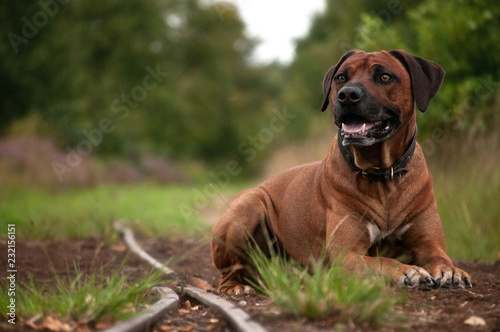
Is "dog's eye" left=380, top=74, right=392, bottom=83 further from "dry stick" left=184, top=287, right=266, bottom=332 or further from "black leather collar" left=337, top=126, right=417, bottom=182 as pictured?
"dry stick" left=184, top=287, right=266, bottom=332

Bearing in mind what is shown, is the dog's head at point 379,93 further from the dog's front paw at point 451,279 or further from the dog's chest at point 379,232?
the dog's front paw at point 451,279

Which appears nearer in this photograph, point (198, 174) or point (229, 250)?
point (229, 250)

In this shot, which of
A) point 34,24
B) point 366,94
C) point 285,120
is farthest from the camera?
point 285,120

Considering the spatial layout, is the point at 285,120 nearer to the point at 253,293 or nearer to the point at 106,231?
the point at 106,231

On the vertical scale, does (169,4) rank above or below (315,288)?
above

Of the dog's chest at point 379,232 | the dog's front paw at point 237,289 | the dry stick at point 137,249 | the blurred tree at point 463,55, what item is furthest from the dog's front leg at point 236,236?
the blurred tree at point 463,55

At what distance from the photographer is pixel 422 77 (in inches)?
166

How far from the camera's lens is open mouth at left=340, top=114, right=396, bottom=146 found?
4.01m

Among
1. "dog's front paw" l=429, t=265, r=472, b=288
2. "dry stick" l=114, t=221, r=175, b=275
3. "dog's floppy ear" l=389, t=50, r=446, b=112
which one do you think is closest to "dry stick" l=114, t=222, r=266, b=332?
"dry stick" l=114, t=221, r=175, b=275

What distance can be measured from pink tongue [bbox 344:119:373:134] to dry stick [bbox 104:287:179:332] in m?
1.67

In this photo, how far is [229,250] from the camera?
15.9 ft

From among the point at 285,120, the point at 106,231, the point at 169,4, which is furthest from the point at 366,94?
the point at 169,4

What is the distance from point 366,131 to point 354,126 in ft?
0.39

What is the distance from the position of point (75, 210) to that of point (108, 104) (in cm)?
1701
